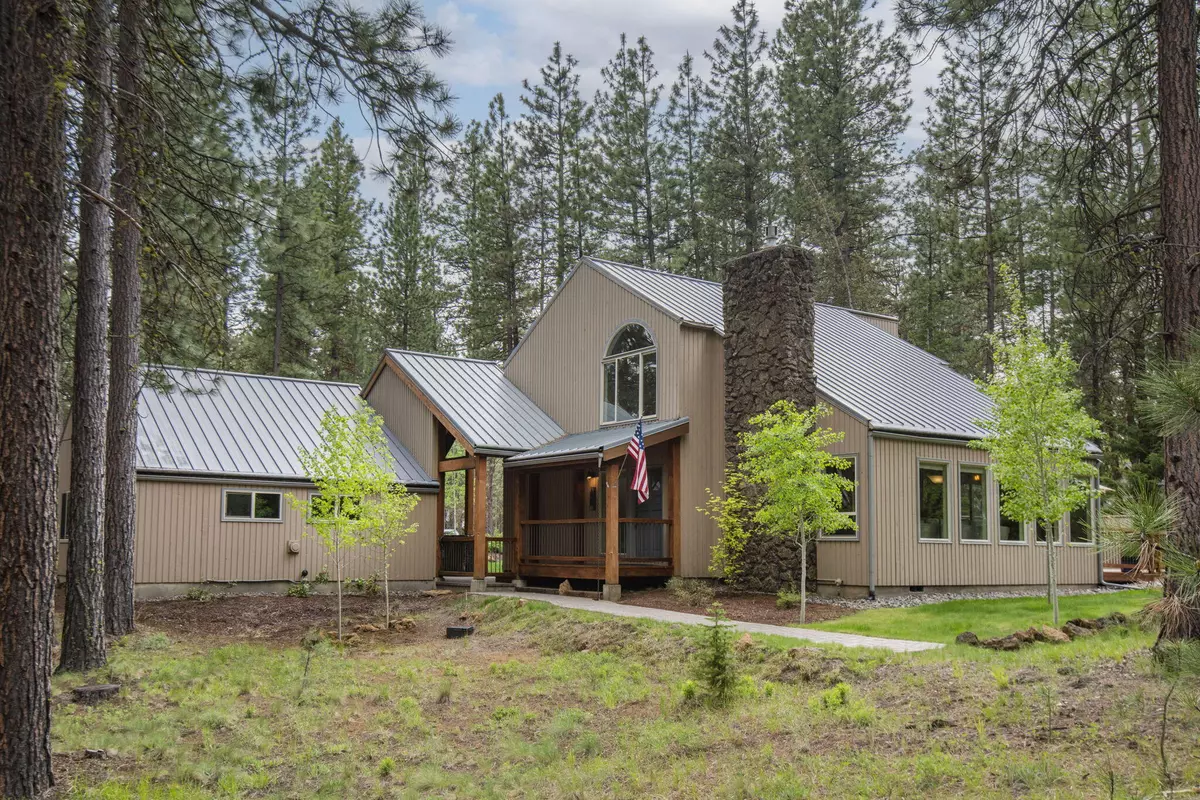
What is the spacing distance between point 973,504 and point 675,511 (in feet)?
18.3

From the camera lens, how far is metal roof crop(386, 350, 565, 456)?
768 inches

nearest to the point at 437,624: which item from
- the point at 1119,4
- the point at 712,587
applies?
the point at 712,587

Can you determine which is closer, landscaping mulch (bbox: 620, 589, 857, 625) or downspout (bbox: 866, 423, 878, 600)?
landscaping mulch (bbox: 620, 589, 857, 625)

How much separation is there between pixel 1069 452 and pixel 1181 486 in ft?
21.6

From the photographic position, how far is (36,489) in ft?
20.0

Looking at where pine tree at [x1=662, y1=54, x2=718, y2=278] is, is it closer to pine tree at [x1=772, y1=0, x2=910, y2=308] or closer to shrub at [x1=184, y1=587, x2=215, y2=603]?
pine tree at [x1=772, y1=0, x2=910, y2=308]

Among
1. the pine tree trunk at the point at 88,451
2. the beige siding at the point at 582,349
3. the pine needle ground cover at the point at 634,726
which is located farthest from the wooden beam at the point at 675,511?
the pine tree trunk at the point at 88,451

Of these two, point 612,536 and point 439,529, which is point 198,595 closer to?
point 439,529

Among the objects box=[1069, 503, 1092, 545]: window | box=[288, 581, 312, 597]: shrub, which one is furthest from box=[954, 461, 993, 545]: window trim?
box=[288, 581, 312, 597]: shrub

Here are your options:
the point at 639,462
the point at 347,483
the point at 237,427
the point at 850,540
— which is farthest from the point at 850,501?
the point at 237,427

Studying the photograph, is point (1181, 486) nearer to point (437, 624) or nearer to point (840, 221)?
point (437, 624)

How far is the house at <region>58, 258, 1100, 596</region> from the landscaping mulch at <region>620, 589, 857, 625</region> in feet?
2.30

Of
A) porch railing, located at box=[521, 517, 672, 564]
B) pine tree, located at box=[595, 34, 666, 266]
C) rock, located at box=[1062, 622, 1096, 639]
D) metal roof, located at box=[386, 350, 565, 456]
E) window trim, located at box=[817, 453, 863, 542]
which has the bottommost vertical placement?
→ rock, located at box=[1062, 622, 1096, 639]

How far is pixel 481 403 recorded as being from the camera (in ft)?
70.0
